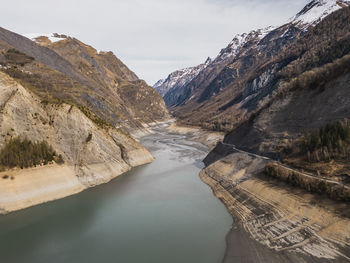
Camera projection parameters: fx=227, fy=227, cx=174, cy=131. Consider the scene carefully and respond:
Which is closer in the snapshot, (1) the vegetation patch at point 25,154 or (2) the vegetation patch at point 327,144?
(2) the vegetation patch at point 327,144

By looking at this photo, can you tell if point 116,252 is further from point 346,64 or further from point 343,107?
point 346,64

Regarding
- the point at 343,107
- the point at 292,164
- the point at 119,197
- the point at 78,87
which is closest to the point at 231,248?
the point at 292,164

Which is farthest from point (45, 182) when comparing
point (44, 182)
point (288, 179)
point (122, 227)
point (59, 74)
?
point (59, 74)

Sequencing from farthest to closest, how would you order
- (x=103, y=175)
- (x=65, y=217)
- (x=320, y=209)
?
1. (x=103, y=175)
2. (x=65, y=217)
3. (x=320, y=209)

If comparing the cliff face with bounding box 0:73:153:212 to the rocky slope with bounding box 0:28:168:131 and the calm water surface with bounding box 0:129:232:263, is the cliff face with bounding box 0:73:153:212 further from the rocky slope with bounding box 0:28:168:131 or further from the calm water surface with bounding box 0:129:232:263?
the rocky slope with bounding box 0:28:168:131

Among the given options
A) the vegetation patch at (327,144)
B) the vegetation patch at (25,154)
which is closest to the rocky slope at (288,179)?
the vegetation patch at (327,144)

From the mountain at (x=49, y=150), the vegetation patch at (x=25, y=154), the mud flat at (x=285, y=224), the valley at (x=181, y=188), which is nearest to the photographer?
the mud flat at (x=285, y=224)

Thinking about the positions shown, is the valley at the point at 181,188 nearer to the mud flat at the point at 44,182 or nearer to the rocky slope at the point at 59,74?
the mud flat at the point at 44,182

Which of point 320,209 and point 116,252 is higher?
point 320,209
